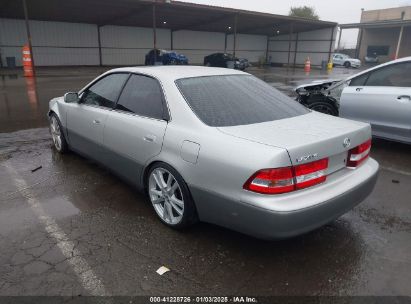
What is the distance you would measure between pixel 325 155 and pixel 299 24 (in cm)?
3794

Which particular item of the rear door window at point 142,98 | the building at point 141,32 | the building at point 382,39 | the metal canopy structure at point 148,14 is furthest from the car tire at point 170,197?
the building at point 382,39

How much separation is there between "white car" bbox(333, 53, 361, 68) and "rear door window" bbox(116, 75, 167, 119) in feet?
137

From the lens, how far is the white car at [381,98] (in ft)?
17.0

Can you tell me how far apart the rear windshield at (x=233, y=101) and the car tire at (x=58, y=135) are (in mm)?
2656

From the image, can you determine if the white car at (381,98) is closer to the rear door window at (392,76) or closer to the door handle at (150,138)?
the rear door window at (392,76)

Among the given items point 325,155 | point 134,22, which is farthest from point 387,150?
point 134,22

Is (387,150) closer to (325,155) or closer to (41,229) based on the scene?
(325,155)

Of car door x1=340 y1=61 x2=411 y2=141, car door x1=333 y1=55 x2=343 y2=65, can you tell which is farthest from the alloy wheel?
car door x1=333 y1=55 x2=343 y2=65

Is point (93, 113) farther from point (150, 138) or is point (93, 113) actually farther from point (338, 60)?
point (338, 60)

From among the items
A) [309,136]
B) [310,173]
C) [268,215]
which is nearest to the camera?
[268,215]

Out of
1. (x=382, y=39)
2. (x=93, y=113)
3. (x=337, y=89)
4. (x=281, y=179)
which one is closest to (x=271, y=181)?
(x=281, y=179)

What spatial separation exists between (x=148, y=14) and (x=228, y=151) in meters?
27.8

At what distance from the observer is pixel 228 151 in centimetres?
254

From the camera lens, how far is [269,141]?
8.22 ft
